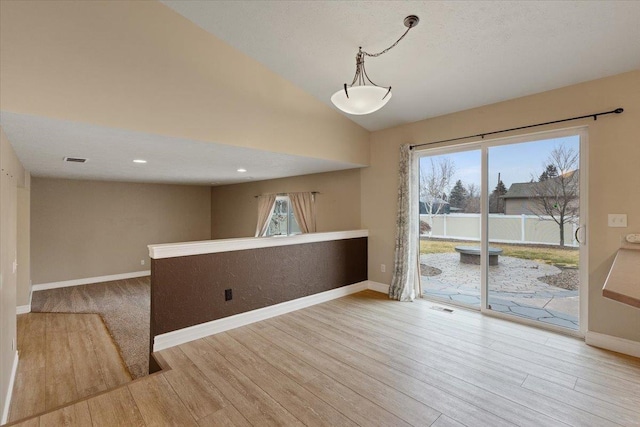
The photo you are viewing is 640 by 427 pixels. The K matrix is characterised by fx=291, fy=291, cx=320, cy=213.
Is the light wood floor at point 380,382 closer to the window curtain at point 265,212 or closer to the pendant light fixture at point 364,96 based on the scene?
the pendant light fixture at point 364,96

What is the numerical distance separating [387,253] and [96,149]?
399cm

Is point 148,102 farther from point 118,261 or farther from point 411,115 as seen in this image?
point 118,261

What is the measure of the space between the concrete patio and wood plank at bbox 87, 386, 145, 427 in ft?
12.1

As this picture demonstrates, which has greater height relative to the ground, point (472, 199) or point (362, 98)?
point (362, 98)

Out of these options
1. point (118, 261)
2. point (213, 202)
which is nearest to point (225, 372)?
point (118, 261)

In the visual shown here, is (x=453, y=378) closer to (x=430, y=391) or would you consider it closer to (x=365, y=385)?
(x=430, y=391)

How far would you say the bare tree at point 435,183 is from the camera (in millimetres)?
4059

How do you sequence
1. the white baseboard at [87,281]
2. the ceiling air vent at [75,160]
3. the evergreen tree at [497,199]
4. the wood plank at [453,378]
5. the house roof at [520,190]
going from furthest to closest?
1. the white baseboard at [87,281]
2. the ceiling air vent at [75,160]
3. the evergreen tree at [497,199]
4. the house roof at [520,190]
5. the wood plank at [453,378]

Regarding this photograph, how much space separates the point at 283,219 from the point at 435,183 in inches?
139

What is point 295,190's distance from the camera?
607 centimetres

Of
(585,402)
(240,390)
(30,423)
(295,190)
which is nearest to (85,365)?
(30,423)

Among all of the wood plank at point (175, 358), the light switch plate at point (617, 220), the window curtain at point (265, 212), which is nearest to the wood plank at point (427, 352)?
the wood plank at point (175, 358)

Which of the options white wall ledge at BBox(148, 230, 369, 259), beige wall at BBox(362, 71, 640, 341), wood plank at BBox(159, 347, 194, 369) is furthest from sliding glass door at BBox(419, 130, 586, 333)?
wood plank at BBox(159, 347, 194, 369)

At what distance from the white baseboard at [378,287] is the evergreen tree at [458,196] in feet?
5.32
